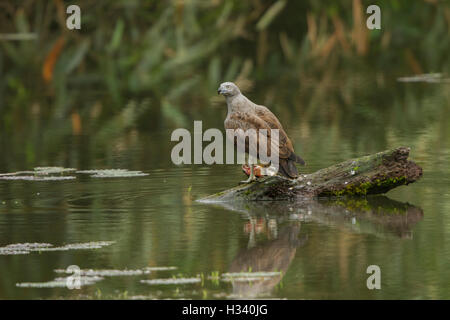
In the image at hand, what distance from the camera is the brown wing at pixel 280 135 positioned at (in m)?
11.2

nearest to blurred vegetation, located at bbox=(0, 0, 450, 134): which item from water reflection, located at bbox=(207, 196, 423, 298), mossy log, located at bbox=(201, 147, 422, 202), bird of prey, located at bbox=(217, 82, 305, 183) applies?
bird of prey, located at bbox=(217, 82, 305, 183)

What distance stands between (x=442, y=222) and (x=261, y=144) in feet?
6.40

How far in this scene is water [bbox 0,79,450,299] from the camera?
26.3ft

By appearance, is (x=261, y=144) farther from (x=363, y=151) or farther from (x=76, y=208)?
(x=363, y=151)

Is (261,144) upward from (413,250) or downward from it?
upward

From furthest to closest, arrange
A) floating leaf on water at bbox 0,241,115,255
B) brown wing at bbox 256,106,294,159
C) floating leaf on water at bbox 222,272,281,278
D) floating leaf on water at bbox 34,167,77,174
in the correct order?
floating leaf on water at bbox 34,167,77,174, brown wing at bbox 256,106,294,159, floating leaf on water at bbox 0,241,115,255, floating leaf on water at bbox 222,272,281,278

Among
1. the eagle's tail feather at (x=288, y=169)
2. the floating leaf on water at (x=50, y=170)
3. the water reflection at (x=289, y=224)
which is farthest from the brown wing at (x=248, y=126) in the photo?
the floating leaf on water at (x=50, y=170)

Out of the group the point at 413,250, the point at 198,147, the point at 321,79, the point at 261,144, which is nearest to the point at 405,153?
the point at 261,144

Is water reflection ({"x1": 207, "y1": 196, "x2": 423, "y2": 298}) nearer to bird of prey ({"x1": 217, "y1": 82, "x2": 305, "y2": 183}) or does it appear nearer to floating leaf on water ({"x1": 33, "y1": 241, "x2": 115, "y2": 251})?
bird of prey ({"x1": 217, "y1": 82, "x2": 305, "y2": 183})

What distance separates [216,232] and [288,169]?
1624 millimetres

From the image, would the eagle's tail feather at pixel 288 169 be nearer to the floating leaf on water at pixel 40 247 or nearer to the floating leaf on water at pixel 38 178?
the floating leaf on water at pixel 40 247

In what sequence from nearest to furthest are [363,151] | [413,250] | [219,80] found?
1. [413,250]
2. [363,151]
3. [219,80]

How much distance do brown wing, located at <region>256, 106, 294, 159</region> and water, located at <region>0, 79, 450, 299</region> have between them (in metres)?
0.50

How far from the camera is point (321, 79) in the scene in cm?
2669
